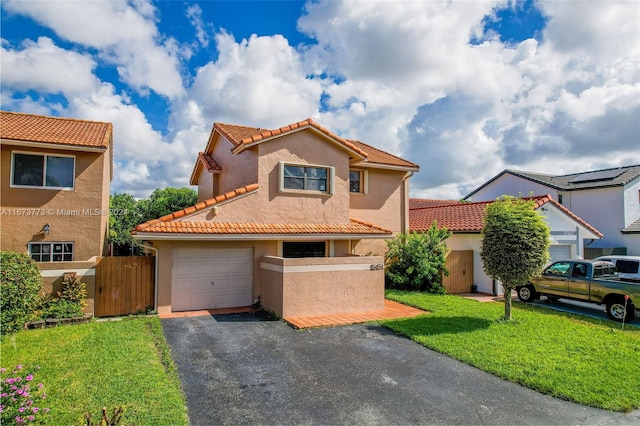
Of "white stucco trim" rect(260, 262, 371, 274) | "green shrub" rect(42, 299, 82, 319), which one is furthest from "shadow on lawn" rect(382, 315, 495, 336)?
"green shrub" rect(42, 299, 82, 319)

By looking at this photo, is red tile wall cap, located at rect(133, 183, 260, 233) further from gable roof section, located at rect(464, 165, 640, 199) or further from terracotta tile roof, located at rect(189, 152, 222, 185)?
gable roof section, located at rect(464, 165, 640, 199)

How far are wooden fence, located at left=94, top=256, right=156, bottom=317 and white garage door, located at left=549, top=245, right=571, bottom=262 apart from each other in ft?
64.3

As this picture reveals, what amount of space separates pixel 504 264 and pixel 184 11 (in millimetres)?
12718

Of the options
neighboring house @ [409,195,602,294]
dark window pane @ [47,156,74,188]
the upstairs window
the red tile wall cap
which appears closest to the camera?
the red tile wall cap

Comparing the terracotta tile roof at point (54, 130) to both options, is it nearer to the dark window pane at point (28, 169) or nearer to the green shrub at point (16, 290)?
the dark window pane at point (28, 169)

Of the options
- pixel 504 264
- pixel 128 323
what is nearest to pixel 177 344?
pixel 128 323

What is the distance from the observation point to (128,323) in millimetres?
11477

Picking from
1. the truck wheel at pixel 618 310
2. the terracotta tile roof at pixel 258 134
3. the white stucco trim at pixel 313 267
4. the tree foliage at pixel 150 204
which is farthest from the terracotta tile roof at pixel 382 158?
the tree foliage at pixel 150 204

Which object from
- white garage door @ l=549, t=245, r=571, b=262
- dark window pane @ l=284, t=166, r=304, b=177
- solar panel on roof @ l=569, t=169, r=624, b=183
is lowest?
white garage door @ l=549, t=245, r=571, b=262

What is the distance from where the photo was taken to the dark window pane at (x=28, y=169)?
14039mm

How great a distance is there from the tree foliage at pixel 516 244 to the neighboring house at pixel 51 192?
14282mm

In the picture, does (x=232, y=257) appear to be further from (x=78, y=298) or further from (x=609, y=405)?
(x=609, y=405)

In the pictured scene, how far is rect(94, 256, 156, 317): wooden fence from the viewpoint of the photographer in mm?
12656

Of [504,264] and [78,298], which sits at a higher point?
[504,264]
